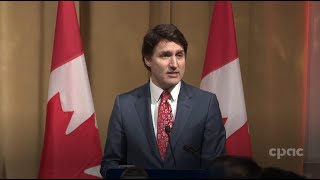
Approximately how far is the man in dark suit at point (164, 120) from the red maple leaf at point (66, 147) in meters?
0.96

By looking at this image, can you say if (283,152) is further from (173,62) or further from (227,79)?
(173,62)

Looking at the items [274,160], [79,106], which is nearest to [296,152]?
[274,160]

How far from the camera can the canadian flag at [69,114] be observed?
3363 millimetres

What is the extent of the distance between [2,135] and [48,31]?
2.50 feet

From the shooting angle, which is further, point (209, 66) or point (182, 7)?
point (182, 7)

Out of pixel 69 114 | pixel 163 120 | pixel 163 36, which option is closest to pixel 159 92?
pixel 163 120

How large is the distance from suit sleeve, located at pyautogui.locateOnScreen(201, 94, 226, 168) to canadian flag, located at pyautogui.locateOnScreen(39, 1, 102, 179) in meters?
1.17

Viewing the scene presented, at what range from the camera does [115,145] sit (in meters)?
2.39

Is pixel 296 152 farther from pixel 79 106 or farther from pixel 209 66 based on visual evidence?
pixel 79 106

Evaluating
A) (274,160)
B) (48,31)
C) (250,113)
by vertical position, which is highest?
(48,31)

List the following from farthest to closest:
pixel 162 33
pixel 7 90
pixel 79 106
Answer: pixel 7 90 < pixel 79 106 < pixel 162 33

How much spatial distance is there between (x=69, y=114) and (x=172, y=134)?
118 cm

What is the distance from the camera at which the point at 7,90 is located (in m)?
3.65

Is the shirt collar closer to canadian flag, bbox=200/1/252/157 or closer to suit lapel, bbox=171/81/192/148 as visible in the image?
suit lapel, bbox=171/81/192/148
